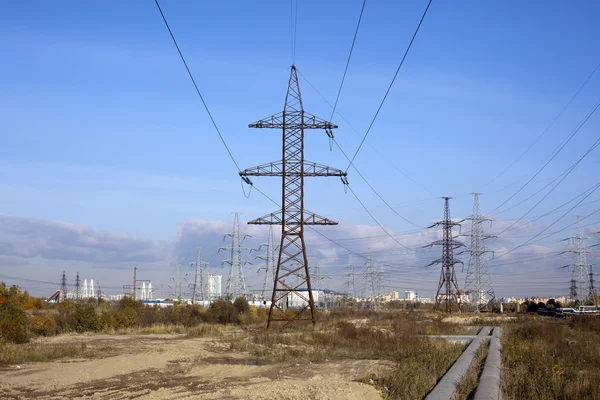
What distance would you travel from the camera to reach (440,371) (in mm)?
20328

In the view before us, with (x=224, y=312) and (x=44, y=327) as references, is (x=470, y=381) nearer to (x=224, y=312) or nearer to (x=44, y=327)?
(x=44, y=327)

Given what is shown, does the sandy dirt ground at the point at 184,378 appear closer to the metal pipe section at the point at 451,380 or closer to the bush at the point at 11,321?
the metal pipe section at the point at 451,380

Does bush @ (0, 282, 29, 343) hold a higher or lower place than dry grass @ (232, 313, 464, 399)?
higher

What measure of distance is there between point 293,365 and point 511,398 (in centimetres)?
1133

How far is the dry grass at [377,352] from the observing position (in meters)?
17.3

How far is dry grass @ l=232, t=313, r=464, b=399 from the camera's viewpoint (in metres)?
17.3

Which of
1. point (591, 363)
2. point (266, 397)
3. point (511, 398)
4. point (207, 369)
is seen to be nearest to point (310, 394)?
point (266, 397)

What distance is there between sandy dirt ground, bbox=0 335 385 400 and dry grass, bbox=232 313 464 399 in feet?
2.63

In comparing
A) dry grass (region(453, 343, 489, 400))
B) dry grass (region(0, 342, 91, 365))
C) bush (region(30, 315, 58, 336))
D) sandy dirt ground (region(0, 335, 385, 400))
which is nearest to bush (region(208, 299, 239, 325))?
bush (region(30, 315, 58, 336))

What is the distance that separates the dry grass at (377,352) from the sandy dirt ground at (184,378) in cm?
80

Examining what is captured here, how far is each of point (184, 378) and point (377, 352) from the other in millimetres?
10748

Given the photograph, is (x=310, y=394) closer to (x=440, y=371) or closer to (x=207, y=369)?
(x=440, y=371)

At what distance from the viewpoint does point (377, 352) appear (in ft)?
94.5

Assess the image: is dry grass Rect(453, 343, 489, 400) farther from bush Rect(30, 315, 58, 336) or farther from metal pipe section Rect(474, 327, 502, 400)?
bush Rect(30, 315, 58, 336)
